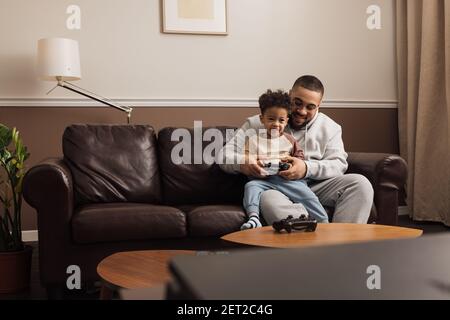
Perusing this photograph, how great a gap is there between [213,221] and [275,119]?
0.60 m

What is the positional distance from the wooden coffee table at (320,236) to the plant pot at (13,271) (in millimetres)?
1192

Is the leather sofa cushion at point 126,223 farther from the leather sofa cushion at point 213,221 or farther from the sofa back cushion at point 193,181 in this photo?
the sofa back cushion at point 193,181

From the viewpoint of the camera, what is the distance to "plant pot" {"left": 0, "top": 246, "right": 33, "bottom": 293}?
222cm

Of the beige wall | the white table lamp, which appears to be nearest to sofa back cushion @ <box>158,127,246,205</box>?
the white table lamp

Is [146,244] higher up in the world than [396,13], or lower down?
lower down

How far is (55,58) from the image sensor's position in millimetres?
2967

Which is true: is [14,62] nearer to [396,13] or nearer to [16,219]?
[16,219]

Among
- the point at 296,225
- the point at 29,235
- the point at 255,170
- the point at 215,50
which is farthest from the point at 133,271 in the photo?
the point at 215,50

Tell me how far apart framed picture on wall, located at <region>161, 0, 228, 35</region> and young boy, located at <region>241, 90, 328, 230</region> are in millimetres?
1397

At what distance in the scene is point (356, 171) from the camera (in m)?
2.55

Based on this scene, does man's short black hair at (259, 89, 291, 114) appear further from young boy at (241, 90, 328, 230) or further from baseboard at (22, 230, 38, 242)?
baseboard at (22, 230, 38, 242)

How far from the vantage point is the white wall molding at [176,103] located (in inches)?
132
